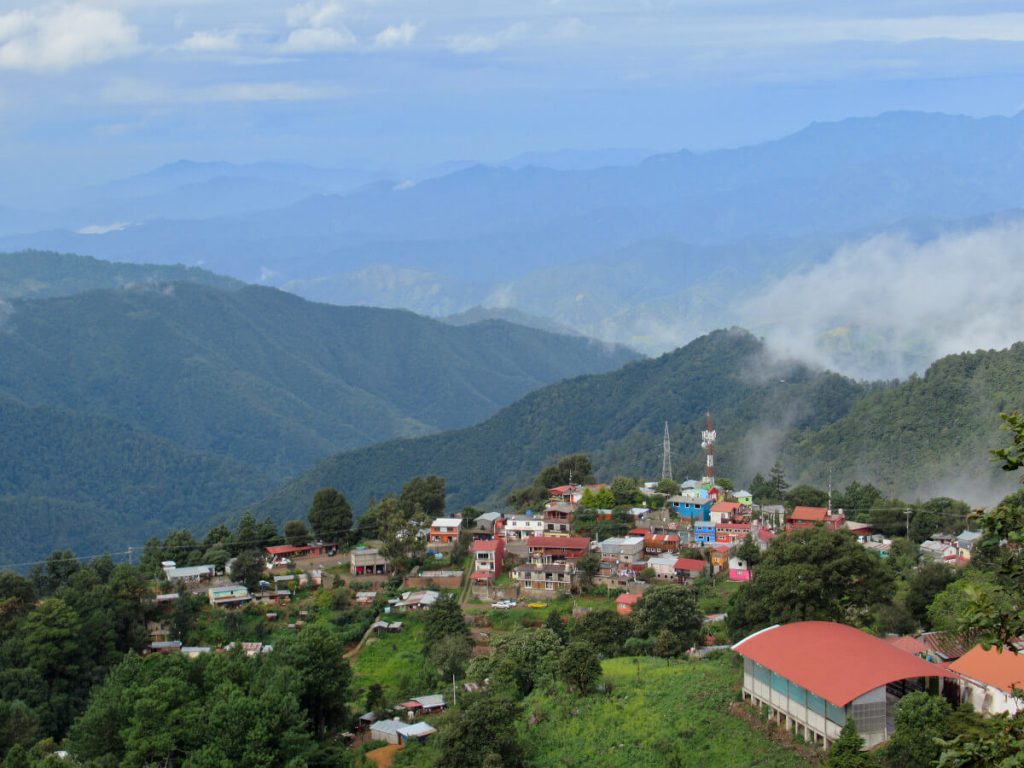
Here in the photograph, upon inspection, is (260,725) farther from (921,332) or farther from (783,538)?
(921,332)

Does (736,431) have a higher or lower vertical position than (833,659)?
higher

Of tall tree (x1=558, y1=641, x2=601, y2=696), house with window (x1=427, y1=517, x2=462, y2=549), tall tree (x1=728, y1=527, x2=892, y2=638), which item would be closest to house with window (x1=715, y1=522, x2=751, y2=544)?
house with window (x1=427, y1=517, x2=462, y2=549)

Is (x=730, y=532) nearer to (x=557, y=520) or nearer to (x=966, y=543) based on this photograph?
(x=557, y=520)

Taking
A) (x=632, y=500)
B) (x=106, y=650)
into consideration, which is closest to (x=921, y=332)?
(x=632, y=500)

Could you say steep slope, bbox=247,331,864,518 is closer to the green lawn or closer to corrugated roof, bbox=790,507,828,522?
corrugated roof, bbox=790,507,828,522

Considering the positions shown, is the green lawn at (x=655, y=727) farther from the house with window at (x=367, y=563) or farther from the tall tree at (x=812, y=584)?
the house with window at (x=367, y=563)

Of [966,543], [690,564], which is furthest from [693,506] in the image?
[966,543]
